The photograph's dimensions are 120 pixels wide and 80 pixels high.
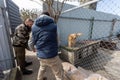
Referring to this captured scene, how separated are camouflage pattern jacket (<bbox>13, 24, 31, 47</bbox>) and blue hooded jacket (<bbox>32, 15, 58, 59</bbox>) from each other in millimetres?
904

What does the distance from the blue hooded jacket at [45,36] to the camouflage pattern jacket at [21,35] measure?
0.90m

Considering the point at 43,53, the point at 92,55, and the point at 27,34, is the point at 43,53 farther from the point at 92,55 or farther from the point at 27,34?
the point at 92,55

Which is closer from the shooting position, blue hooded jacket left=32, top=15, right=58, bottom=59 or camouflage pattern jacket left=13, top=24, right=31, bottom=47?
blue hooded jacket left=32, top=15, right=58, bottom=59

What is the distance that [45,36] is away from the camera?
262 cm

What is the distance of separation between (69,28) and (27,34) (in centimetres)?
284

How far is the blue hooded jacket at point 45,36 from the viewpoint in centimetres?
261

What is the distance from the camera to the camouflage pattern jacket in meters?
3.56

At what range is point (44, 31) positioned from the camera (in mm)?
2613

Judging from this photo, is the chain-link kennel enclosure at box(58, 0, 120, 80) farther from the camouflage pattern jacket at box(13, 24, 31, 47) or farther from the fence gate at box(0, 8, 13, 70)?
the fence gate at box(0, 8, 13, 70)

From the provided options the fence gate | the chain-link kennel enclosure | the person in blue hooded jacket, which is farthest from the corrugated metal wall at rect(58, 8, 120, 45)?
the person in blue hooded jacket

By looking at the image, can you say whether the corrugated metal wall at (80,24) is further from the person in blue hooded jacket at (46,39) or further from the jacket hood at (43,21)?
the jacket hood at (43,21)

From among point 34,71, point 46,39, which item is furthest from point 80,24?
point 46,39

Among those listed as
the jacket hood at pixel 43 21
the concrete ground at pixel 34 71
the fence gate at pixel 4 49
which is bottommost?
the concrete ground at pixel 34 71

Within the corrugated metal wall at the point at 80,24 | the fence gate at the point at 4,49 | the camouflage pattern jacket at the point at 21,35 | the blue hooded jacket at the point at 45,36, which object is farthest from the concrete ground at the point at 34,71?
the corrugated metal wall at the point at 80,24
